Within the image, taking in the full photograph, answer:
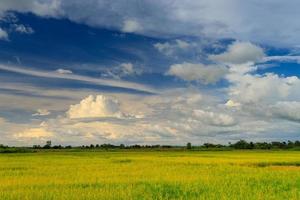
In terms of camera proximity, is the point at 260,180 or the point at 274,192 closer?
the point at 274,192

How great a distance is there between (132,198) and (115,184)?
4811 mm

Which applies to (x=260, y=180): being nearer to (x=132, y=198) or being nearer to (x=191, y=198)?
(x=191, y=198)

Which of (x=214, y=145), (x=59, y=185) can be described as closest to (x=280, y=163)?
(x=59, y=185)

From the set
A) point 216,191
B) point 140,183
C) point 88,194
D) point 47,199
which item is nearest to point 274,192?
point 216,191

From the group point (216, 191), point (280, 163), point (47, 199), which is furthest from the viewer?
point (280, 163)

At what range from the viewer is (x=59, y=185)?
1861 centimetres

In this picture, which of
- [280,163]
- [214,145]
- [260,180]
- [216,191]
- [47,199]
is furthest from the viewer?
[214,145]

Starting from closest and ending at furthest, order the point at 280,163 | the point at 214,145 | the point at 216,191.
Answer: the point at 216,191, the point at 280,163, the point at 214,145

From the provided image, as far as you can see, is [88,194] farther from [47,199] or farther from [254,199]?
[254,199]

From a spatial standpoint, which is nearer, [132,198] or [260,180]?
[132,198]

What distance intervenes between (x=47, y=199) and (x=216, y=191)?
6.44 metres

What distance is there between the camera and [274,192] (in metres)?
17.0

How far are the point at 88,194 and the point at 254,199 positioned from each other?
→ 5.64 m

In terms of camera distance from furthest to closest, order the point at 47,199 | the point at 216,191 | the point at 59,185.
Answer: the point at 59,185
the point at 216,191
the point at 47,199
